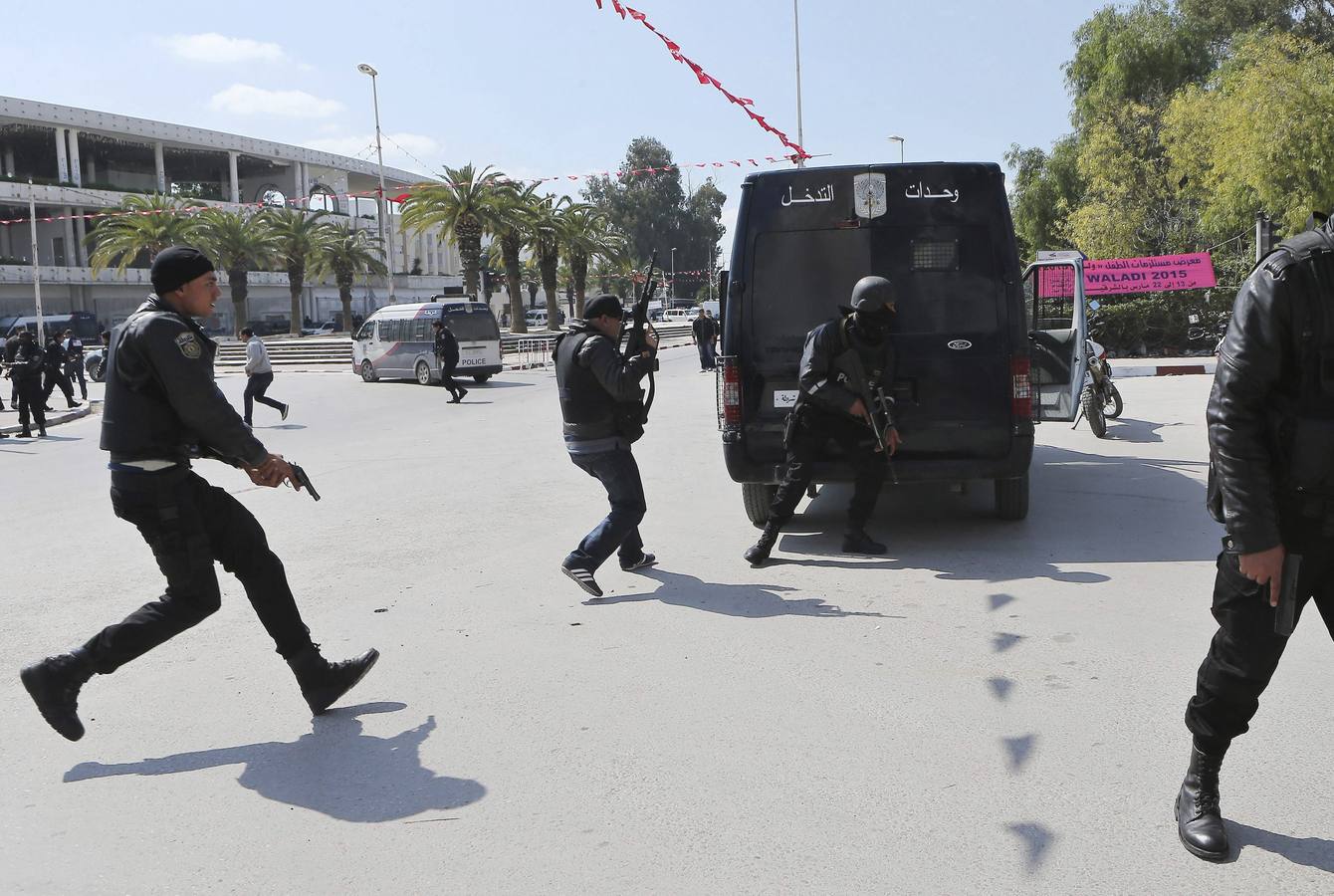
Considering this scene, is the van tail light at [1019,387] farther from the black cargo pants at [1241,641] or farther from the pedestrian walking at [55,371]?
the pedestrian walking at [55,371]

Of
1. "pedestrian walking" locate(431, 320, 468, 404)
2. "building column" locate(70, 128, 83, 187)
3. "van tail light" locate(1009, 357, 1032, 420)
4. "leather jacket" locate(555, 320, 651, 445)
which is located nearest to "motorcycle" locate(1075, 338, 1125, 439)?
"van tail light" locate(1009, 357, 1032, 420)

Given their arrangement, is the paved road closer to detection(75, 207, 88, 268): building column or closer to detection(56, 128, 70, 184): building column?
detection(56, 128, 70, 184): building column

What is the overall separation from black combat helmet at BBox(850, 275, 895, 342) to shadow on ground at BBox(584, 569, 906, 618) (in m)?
1.60

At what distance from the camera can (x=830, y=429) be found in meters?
7.12

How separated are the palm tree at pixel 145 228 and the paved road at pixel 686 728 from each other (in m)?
47.6

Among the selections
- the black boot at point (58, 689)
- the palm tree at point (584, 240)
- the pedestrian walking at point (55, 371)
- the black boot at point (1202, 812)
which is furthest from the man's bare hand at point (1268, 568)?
the palm tree at point (584, 240)

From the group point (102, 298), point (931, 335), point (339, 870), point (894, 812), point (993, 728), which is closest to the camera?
point (339, 870)

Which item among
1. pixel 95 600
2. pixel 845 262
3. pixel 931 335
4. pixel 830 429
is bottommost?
pixel 95 600

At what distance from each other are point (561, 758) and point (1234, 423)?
2.28 m

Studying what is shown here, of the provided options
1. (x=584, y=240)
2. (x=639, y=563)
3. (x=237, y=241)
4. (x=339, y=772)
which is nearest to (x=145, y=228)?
(x=237, y=241)

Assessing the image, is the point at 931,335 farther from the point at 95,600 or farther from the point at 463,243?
the point at 463,243

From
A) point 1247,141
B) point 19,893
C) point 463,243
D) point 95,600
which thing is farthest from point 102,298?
point 19,893

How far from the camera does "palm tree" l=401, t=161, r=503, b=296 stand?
4488cm

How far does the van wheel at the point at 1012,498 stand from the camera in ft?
25.6
